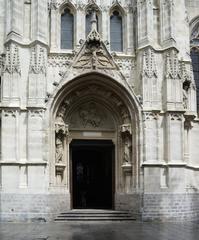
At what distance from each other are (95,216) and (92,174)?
36.4 feet

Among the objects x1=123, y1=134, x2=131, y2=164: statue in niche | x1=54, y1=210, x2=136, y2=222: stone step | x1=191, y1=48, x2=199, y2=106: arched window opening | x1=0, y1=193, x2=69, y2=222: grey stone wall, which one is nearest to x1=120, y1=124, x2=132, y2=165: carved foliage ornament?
x1=123, y1=134, x2=131, y2=164: statue in niche

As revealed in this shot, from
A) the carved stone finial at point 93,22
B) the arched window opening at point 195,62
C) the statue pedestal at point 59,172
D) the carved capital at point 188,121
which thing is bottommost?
the statue pedestal at point 59,172

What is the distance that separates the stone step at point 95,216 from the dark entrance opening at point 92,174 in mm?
2078

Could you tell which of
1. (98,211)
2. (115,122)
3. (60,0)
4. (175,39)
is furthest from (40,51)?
(98,211)

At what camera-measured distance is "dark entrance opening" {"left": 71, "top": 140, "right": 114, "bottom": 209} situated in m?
22.9

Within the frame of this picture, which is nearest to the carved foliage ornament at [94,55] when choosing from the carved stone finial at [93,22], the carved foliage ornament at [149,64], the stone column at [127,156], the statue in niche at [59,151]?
the carved stone finial at [93,22]

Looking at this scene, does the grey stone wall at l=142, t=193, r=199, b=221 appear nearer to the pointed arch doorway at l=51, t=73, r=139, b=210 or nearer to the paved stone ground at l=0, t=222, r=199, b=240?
the paved stone ground at l=0, t=222, r=199, b=240

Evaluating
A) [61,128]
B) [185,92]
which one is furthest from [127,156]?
[185,92]

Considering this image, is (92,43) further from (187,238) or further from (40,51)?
(187,238)

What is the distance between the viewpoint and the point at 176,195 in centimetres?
2044

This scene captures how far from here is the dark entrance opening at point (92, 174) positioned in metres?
22.9

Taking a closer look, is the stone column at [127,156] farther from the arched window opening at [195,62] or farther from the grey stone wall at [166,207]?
the arched window opening at [195,62]

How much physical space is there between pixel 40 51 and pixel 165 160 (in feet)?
24.7

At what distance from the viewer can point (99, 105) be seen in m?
22.5
